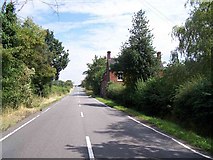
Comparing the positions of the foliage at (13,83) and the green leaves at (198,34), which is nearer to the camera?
the green leaves at (198,34)

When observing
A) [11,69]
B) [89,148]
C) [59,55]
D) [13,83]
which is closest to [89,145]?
[89,148]

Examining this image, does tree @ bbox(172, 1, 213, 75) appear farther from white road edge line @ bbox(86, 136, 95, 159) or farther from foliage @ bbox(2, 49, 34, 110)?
foliage @ bbox(2, 49, 34, 110)

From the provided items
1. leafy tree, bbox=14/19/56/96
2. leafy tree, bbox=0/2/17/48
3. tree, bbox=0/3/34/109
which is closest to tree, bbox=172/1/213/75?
tree, bbox=0/3/34/109

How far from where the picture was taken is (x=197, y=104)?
17734 millimetres

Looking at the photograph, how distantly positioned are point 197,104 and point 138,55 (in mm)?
22378

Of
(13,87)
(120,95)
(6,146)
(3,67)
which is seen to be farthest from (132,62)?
(6,146)

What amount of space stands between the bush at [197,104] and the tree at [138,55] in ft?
61.7

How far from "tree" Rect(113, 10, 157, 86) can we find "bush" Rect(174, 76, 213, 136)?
61.7 ft

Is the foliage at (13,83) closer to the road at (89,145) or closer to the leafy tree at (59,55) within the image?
the road at (89,145)

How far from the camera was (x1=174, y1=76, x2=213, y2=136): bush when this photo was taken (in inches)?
682

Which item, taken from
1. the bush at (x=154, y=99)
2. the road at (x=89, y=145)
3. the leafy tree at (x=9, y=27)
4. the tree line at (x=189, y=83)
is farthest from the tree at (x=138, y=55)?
the road at (x=89, y=145)

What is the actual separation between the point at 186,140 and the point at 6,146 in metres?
6.75

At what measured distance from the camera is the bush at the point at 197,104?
17312 mm

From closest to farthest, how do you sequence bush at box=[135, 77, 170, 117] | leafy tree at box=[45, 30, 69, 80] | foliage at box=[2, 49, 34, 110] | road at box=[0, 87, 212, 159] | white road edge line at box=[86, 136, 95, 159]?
white road edge line at box=[86, 136, 95, 159] < road at box=[0, 87, 212, 159] < foliage at box=[2, 49, 34, 110] < bush at box=[135, 77, 170, 117] < leafy tree at box=[45, 30, 69, 80]
